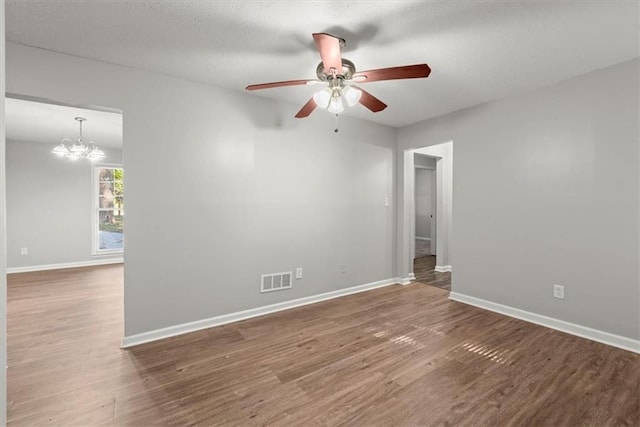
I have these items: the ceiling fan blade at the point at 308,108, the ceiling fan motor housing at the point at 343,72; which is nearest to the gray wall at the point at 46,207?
the ceiling fan blade at the point at 308,108

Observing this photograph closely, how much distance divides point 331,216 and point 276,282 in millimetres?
1158

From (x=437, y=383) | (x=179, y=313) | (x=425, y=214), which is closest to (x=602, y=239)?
(x=437, y=383)

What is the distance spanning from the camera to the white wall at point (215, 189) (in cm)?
258

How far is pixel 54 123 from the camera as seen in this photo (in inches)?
170

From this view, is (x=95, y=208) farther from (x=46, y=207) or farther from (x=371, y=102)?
(x=371, y=102)

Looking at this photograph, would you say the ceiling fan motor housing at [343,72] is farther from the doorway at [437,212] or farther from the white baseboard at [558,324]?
the white baseboard at [558,324]

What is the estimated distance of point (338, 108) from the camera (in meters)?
2.28

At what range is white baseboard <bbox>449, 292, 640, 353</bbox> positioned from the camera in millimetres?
2511

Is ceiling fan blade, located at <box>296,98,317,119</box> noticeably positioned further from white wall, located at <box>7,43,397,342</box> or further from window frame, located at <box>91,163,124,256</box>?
window frame, located at <box>91,163,124,256</box>

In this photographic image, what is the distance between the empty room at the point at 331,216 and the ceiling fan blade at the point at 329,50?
0.01 meters

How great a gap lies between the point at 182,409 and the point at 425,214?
7705 mm

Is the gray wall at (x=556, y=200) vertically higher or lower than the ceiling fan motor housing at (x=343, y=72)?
lower

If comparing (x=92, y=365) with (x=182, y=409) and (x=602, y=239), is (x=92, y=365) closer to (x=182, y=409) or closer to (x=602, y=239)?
(x=182, y=409)

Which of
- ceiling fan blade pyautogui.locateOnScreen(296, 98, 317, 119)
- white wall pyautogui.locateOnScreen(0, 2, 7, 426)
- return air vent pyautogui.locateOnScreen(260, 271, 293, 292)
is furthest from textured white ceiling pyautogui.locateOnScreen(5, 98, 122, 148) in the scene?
white wall pyautogui.locateOnScreen(0, 2, 7, 426)
